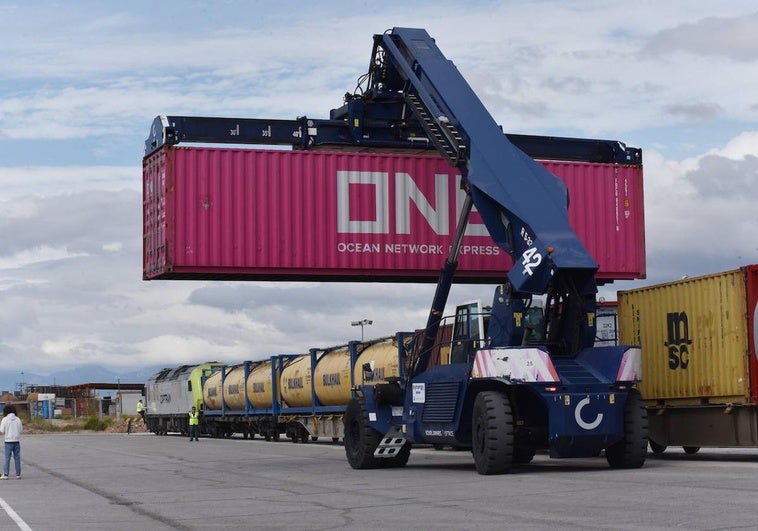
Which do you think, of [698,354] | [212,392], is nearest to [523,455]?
[698,354]

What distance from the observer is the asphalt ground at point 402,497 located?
39.9ft

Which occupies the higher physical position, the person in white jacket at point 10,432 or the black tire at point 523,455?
the person in white jacket at point 10,432

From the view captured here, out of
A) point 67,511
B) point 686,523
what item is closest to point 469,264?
point 67,511

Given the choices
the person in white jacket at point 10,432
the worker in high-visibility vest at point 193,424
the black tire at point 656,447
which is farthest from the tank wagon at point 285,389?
the person in white jacket at point 10,432

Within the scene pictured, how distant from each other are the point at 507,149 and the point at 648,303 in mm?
4433

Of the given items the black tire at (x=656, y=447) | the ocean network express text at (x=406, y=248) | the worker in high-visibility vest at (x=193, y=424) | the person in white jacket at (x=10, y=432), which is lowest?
the worker in high-visibility vest at (x=193, y=424)

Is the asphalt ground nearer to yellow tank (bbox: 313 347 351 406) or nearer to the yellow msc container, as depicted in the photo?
the yellow msc container

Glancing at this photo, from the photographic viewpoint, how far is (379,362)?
1238 inches

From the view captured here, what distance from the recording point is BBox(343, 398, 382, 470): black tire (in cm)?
2175

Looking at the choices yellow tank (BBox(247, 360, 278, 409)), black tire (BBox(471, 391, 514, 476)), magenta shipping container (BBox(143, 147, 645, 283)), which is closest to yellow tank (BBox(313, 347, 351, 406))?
yellow tank (BBox(247, 360, 278, 409))

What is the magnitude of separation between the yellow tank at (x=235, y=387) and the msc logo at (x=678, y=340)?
2636cm

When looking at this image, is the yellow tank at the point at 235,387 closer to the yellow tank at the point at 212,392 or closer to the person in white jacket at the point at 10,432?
the yellow tank at the point at 212,392

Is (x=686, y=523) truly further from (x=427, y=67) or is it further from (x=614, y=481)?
(x=427, y=67)

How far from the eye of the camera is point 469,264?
26.3 m
